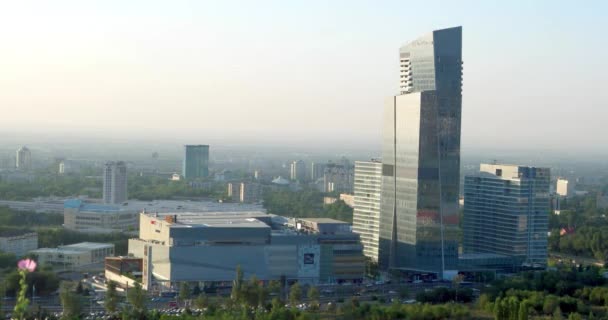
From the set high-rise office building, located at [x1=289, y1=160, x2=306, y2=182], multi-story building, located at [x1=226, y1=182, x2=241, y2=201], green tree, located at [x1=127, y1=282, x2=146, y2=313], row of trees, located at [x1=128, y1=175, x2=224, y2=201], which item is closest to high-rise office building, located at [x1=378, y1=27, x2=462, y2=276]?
green tree, located at [x1=127, y1=282, x2=146, y2=313]

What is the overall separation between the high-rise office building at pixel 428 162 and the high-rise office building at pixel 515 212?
283 centimetres

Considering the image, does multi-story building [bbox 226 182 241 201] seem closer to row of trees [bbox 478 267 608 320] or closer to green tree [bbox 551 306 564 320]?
row of trees [bbox 478 267 608 320]

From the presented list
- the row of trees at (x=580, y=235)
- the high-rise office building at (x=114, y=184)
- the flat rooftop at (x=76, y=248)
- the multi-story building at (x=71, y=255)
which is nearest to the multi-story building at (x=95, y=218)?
the flat rooftop at (x=76, y=248)

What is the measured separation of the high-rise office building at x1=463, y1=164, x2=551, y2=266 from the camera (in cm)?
3212

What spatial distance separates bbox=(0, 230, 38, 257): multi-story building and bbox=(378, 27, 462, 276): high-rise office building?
13.4m

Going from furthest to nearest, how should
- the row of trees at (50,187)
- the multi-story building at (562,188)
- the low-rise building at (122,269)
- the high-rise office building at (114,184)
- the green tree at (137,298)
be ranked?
the multi-story building at (562,188) → the row of trees at (50,187) → the high-rise office building at (114,184) → the low-rise building at (122,269) → the green tree at (137,298)

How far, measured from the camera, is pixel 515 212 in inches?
1262

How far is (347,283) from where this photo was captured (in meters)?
28.8

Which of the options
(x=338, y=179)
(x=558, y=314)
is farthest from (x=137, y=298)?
(x=338, y=179)

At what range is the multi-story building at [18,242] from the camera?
33.1 m

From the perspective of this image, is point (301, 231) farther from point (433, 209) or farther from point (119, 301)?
point (119, 301)

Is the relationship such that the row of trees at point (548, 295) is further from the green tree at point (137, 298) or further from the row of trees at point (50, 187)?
the row of trees at point (50, 187)

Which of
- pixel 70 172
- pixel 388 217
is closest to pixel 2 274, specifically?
pixel 388 217

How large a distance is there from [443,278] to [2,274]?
14.0 meters
